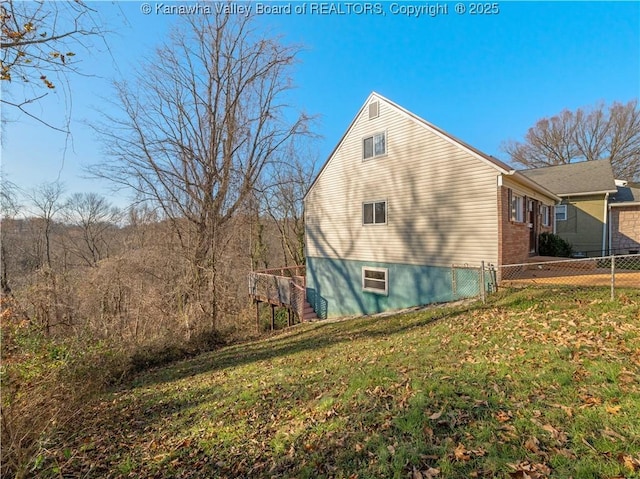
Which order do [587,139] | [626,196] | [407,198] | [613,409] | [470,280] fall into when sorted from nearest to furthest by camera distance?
1. [613,409]
2. [470,280]
3. [407,198]
4. [626,196]
5. [587,139]

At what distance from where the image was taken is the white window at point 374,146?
11.0 m

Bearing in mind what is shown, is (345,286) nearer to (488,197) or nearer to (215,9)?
(488,197)

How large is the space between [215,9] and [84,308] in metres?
14.0

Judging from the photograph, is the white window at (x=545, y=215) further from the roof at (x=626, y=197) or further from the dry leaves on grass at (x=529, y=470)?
the dry leaves on grass at (x=529, y=470)

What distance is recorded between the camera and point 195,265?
41.1 feet

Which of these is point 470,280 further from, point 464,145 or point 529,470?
point 529,470

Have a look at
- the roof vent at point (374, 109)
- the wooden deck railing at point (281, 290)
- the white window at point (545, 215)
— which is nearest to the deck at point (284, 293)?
the wooden deck railing at point (281, 290)

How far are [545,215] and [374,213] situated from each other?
8.74 meters

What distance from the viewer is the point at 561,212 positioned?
15.3 metres

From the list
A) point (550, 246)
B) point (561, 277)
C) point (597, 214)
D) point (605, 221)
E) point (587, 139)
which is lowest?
point (561, 277)

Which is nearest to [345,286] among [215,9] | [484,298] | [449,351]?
[484,298]

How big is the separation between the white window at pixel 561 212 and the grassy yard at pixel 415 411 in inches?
465

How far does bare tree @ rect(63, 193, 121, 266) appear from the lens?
786 inches

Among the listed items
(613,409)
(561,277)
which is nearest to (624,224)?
(561,277)
